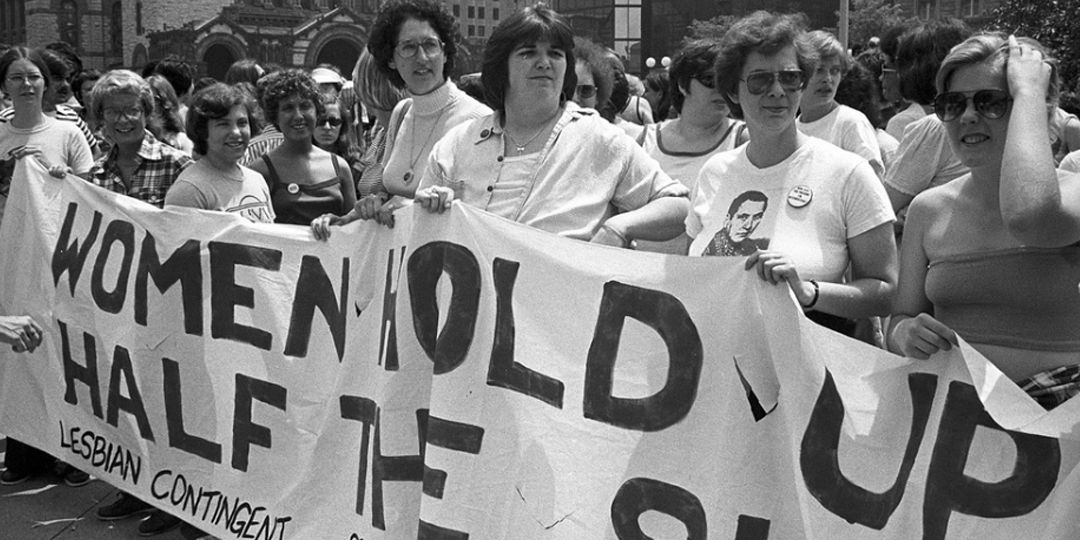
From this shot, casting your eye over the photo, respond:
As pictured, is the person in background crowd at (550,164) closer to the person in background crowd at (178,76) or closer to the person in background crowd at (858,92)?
the person in background crowd at (858,92)

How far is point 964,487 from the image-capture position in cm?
261

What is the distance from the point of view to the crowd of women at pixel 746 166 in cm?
265

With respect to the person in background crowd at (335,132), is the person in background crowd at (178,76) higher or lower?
higher

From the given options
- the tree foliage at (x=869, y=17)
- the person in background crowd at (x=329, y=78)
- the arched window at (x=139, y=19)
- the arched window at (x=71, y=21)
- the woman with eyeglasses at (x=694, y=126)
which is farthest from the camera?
the arched window at (x=71, y=21)

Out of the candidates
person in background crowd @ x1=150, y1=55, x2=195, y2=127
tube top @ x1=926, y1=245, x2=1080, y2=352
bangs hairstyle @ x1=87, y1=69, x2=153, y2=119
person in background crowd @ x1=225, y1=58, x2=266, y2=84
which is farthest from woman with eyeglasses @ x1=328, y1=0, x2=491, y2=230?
person in background crowd @ x1=150, y1=55, x2=195, y2=127

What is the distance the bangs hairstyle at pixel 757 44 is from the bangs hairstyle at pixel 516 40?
1.69 feet

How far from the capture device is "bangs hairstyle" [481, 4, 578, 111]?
11.8 feet

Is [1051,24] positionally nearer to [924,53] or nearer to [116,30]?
[924,53]

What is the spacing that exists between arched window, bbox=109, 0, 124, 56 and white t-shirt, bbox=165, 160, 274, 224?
66428 mm

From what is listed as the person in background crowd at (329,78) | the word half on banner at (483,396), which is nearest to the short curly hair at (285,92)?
the word half on banner at (483,396)

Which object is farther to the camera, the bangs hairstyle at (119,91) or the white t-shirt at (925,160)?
the bangs hairstyle at (119,91)

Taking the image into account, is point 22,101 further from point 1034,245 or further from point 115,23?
point 115,23

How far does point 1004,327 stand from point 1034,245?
0.67 ft

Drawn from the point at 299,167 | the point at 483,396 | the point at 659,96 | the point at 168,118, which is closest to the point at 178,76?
the point at 168,118
